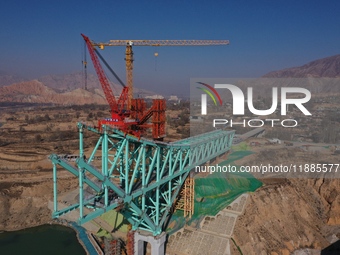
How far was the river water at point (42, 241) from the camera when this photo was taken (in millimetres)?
36459

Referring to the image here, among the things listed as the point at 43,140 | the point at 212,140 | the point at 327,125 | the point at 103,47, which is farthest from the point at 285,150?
the point at 43,140

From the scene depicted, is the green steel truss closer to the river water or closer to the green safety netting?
the green safety netting

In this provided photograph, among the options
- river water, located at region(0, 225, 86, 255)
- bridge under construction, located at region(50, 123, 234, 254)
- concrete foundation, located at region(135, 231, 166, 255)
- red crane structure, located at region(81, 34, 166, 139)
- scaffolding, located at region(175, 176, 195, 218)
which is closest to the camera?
bridge under construction, located at region(50, 123, 234, 254)

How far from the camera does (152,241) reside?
31.5 metres

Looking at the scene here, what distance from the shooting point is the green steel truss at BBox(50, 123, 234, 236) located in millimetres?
24312

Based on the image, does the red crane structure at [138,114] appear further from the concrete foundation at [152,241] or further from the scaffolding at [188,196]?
the concrete foundation at [152,241]

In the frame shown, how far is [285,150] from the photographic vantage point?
2042 inches

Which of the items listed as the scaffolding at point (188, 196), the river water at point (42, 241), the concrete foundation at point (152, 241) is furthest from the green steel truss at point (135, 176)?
the river water at point (42, 241)

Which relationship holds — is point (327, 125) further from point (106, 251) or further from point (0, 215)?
point (0, 215)

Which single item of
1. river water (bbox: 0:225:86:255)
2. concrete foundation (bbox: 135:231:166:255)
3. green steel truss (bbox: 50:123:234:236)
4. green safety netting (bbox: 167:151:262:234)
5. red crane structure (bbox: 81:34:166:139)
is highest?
red crane structure (bbox: 81:34:166:139)

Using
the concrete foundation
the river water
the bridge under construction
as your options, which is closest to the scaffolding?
the bridge under construction

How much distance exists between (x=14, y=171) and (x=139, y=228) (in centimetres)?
3323

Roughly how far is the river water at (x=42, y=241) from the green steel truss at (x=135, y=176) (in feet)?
27.2

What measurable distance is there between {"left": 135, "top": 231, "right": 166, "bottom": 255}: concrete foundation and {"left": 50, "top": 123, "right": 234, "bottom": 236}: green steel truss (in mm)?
503
